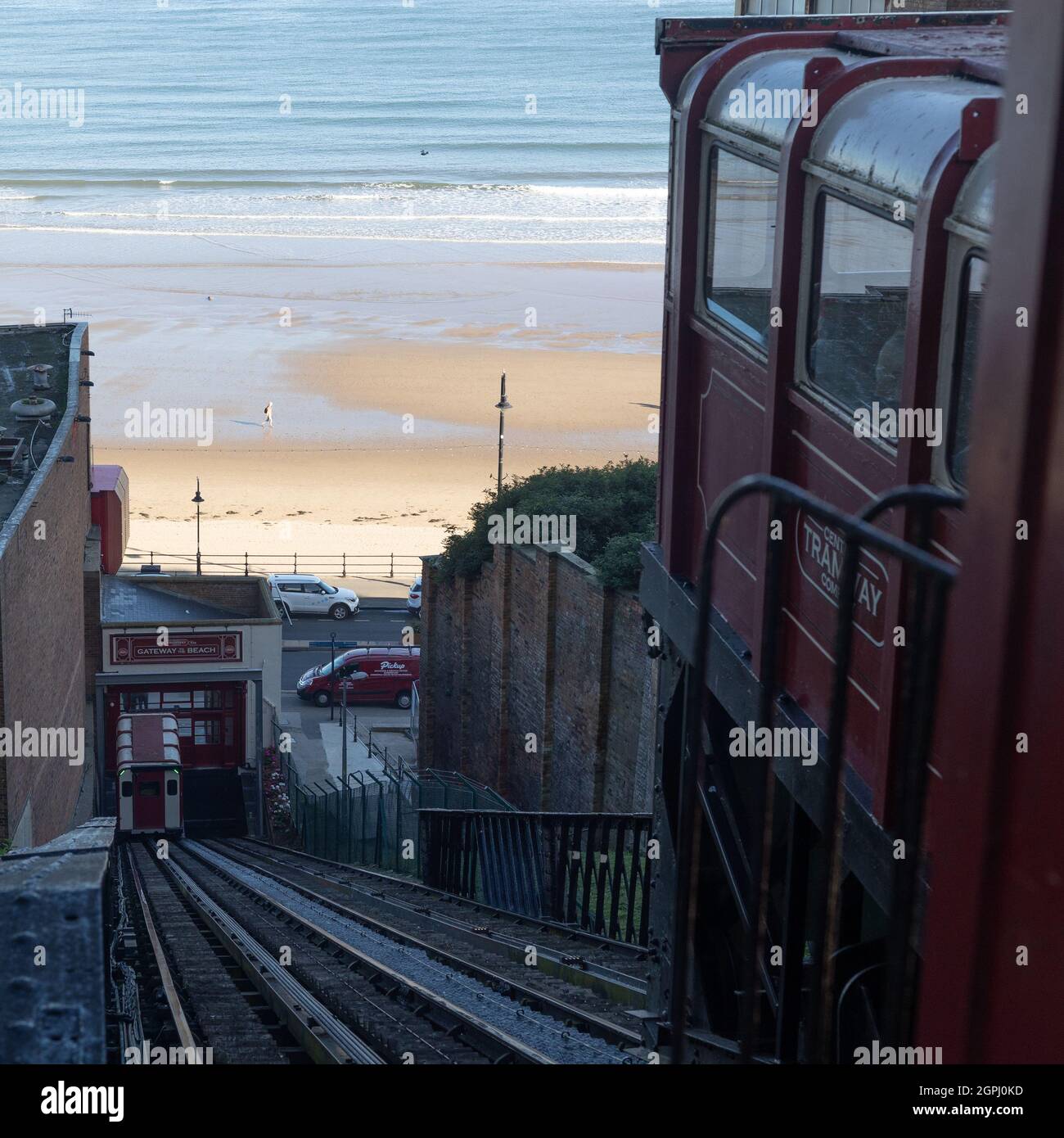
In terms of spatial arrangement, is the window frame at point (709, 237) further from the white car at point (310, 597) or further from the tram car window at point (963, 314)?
the white car at point (310, 597)

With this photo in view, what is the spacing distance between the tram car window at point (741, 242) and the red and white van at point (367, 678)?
26760 mm

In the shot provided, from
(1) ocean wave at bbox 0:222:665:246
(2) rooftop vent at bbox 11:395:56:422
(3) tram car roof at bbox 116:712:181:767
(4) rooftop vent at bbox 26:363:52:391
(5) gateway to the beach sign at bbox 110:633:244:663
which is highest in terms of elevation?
(1) ocean wave at bbox 0:222:665:246

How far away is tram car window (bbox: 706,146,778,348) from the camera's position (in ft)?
18.5

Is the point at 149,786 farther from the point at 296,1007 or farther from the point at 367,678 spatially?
the point at 296,1007

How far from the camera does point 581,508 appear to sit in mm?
23688

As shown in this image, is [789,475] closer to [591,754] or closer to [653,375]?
[591,754]

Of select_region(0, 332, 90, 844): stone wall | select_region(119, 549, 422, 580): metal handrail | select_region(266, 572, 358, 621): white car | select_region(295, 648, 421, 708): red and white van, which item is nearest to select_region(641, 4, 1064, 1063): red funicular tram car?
select_region(0, 332, 90, 844): stone wall

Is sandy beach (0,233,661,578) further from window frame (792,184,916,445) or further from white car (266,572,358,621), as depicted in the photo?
window frame (792,184,916,445)

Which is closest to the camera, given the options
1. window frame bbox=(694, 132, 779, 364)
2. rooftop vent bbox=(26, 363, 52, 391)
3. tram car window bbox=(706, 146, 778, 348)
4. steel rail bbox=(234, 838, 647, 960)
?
window frame bbox=(694, 132, 779, 364)

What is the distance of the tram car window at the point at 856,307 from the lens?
4.66m

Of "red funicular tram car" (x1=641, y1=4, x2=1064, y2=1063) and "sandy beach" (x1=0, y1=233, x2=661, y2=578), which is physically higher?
"sandy beach" (x1=0, y1=233, x2=661, y2=578)

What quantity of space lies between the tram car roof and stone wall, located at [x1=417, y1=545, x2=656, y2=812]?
4.96 metres

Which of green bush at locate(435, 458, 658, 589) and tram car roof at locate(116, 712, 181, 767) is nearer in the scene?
green bush at locate(435, 458, 658, 589)

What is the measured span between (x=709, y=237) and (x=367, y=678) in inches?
1080
